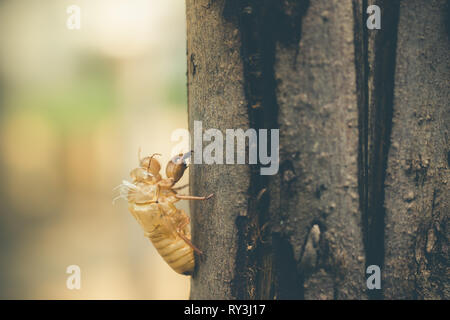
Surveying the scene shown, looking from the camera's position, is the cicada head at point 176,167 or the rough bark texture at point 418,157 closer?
the rough bark texture at point 418,157

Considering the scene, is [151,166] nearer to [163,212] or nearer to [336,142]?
[163,212]

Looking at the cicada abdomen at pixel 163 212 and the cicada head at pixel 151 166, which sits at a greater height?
the cicada head at pixel 151 166

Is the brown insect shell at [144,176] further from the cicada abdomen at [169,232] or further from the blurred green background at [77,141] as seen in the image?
the blurred green background at [77,141]

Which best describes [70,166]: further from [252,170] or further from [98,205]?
[252,170]

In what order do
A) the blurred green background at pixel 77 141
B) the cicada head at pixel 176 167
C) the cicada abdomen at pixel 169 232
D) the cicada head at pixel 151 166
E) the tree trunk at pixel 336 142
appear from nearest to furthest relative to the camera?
the tree trunk at pixel 336 142, the cicada abdomen at pixel 169 232, the cicada head at pixel 176 167, the cicada head at pixel 151 166, the blurred green background at pixel 77 141

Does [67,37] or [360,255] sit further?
[67,37]

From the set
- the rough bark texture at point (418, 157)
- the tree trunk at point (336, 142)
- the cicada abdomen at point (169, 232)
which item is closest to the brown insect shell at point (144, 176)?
the cicada abdomen at point (169, 232)

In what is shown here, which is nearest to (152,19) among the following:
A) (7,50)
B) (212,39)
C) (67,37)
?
(67,37)
